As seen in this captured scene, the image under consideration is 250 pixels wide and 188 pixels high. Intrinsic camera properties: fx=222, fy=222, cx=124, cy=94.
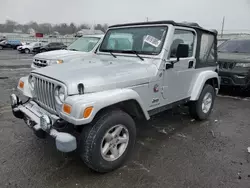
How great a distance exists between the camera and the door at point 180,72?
3.64 meters

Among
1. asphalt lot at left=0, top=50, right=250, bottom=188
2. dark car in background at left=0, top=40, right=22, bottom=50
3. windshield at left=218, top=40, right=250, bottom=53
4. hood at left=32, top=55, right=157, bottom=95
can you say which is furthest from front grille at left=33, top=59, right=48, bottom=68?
dark car in background at left=0, top=40, right=22, bottom=50

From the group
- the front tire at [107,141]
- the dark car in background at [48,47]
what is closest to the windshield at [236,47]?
the front tire at [107,141]

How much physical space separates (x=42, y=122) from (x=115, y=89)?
968mm

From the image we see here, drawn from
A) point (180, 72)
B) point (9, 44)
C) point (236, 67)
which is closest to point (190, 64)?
point (180, 72)

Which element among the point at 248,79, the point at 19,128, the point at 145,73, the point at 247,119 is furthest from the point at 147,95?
the point at 248,79

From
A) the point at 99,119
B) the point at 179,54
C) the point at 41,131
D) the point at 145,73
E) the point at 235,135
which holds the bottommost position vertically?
the point at 235,135

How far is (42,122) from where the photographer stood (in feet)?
8.63

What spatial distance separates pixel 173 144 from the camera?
3787mm

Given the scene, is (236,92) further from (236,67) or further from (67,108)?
(67,108)

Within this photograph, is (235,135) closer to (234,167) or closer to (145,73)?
(234,167)

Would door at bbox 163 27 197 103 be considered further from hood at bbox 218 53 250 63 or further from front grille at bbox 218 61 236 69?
hood at bbox 218 53 250 63

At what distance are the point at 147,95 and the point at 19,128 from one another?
2623 mm

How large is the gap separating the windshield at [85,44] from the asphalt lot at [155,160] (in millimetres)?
4411

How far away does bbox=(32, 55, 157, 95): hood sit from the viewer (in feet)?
8.79
